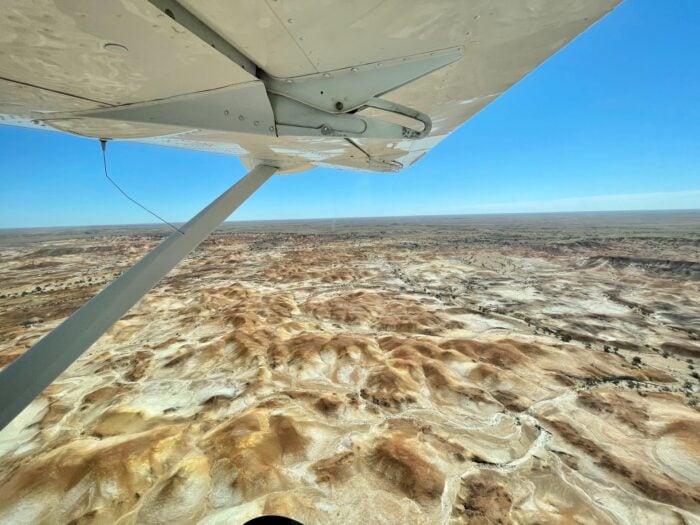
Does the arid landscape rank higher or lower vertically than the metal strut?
lower

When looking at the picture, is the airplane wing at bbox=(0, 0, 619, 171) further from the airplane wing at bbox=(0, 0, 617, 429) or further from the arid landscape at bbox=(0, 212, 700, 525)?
the arid landscape at bbox=(0, 212, 700, 525)

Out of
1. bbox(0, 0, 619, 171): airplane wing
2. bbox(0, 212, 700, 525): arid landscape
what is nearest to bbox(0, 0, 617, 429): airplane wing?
bbox(0, 0, 619, 171): airplane wing

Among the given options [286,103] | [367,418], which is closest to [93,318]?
[286,103]

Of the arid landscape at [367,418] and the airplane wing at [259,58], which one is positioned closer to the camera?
the airplane wing at [259,58]

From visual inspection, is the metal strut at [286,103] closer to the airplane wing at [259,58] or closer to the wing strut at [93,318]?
the airplane wing at [259,58]

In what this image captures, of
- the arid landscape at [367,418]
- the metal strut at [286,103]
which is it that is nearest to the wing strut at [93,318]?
the metal strut at [286,103]
